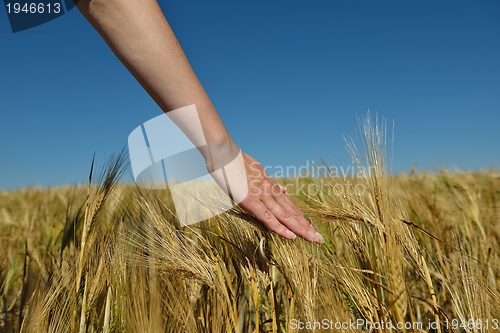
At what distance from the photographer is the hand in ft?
3.26

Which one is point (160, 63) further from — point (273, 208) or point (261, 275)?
point (261, 275)

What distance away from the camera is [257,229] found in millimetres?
1033

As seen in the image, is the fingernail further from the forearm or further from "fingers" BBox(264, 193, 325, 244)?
the forearm

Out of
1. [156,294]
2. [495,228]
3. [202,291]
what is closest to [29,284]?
[202,291]

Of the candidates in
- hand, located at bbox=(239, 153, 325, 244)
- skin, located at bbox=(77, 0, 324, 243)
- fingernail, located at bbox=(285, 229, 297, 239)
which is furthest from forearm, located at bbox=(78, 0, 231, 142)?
fingernail, located at bbox=(285, 229, 297, 239)

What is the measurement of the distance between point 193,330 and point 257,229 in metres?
0.29

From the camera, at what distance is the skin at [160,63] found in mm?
952

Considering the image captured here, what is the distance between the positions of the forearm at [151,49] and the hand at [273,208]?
21 cm

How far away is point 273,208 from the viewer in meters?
1.04

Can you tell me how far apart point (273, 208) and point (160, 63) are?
0.47 meters

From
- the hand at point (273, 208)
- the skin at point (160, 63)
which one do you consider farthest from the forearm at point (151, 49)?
the hand at point (273, 208)

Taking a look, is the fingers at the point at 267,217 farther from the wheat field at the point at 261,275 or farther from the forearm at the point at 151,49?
the forearm at the point at 151,49

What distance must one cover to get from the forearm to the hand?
208mm

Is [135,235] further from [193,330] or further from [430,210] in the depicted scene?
[430,210]
